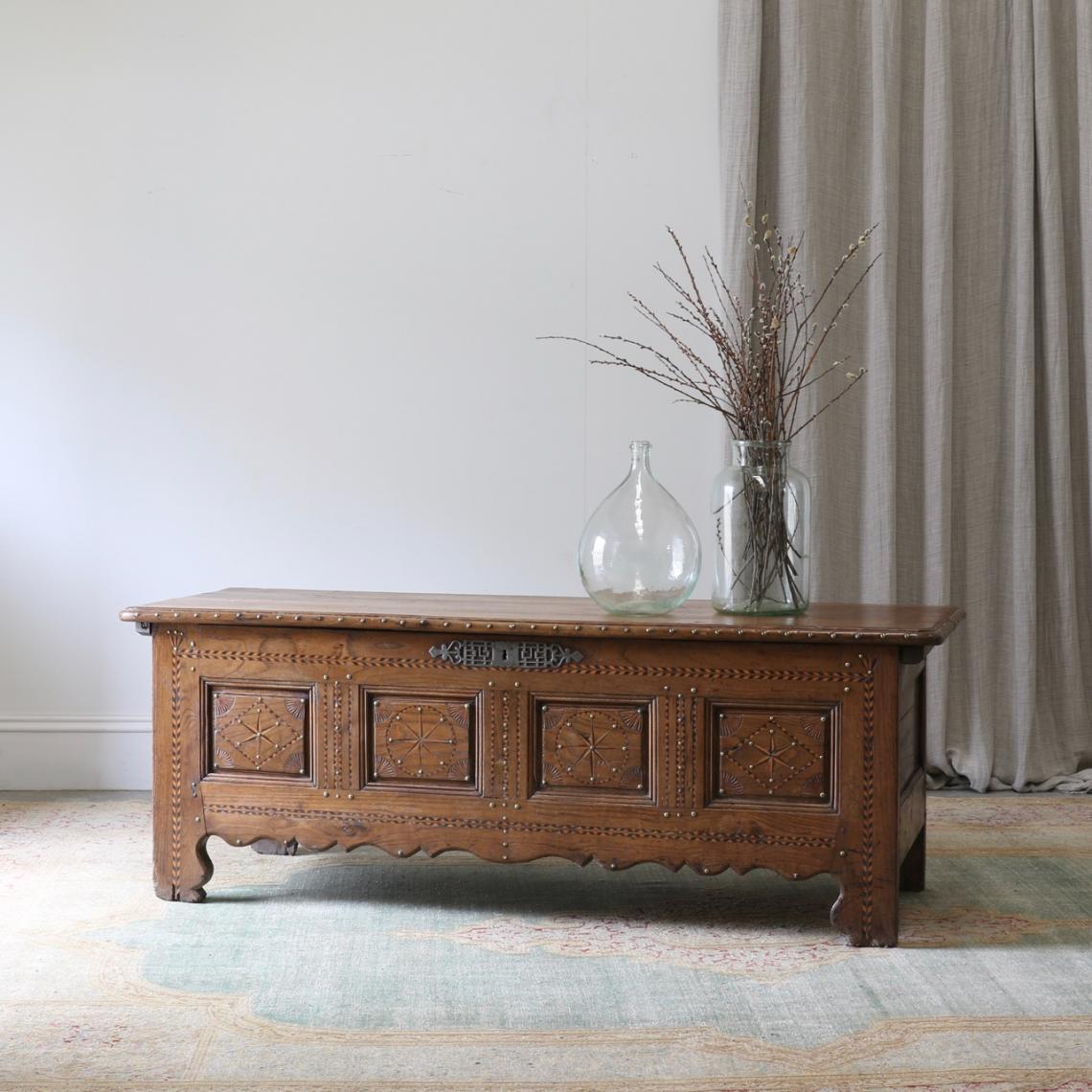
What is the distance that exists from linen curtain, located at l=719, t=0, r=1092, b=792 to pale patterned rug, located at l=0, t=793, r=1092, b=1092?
773 mm

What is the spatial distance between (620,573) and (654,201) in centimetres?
154

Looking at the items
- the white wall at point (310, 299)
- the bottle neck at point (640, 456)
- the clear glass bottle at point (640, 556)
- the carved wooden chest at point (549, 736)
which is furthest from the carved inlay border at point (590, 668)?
the white wall at point (310, 299)

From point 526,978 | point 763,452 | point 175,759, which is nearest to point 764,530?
point 763,452

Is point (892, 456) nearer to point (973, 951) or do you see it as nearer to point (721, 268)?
point (721, 268)

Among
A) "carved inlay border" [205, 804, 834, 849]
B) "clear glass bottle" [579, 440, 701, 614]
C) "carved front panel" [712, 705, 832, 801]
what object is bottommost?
"carved inlay border" [205, 804, 834, 849]

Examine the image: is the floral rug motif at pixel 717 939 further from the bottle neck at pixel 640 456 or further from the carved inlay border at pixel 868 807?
the bottle neck at pixel 640 456

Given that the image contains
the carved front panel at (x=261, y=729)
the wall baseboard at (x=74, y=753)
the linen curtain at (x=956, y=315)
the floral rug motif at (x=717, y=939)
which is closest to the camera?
the floral rug motif at (x=717, y=939)

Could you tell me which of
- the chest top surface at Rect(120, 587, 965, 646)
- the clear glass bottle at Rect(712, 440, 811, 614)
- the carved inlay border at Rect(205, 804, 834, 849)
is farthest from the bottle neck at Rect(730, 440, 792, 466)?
the carved inlay border at Rect(205, 804, 834, 849)

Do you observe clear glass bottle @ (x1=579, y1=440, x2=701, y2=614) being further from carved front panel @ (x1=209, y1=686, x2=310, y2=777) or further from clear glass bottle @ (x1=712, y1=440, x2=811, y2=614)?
carved front panel @ (x1=209, y1=686, x2=310, y2=777)

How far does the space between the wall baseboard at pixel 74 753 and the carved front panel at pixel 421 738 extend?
141 centimetres

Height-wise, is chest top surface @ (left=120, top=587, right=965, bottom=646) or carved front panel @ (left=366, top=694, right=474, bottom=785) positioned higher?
chest top surface @ (left=120, top=587, right=965, bottom=646)

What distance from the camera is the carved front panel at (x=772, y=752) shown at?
2314 millimetres

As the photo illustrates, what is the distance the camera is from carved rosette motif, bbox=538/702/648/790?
2.38 metres

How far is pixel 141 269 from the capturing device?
361 centimetres
